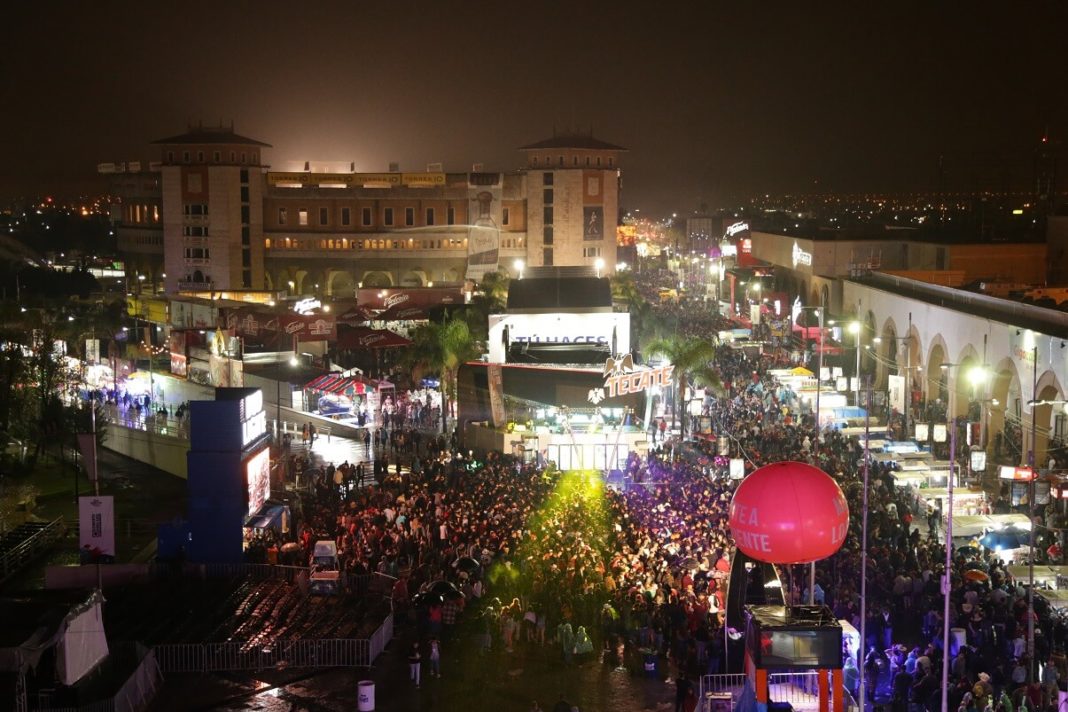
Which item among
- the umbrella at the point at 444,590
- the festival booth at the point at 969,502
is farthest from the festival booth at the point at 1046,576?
the umbrella at the point at 444,590

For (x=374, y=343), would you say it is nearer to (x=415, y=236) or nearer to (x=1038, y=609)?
(x=1038, y=609)

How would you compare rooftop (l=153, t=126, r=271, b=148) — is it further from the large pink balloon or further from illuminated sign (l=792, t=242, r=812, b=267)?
the large pink balloon

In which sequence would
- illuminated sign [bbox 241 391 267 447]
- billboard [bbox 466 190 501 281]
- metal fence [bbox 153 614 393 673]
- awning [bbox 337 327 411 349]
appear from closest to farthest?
metal fence [bbox 153 614 393 673] → illuminated sign [bbox 241 391 267 447] → awning [bbox 337 327 411 349] → billboard [bbox 466 190 501 281]

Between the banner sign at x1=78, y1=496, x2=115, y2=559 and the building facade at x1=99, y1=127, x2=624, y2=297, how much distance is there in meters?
61.6

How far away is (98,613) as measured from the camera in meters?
17.9

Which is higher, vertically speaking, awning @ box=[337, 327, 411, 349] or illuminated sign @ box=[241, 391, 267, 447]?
awning @ box=[337, 327, 411, 349]

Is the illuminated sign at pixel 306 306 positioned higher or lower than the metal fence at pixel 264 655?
higher

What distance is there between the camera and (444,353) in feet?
135

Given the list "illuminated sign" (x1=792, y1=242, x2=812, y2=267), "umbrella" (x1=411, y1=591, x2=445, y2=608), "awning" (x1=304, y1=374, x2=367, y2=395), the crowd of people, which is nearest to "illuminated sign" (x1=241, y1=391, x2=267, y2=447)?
the crowd of people

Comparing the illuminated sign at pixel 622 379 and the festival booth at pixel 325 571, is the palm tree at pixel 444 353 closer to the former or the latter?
the illuminated sign at pixel 622 379

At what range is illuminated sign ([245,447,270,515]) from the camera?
24.5 metres

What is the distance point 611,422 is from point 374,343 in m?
14.6

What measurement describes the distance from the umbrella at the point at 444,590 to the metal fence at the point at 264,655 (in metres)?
1.54

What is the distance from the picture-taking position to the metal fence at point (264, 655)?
1856 centimetres
